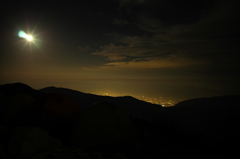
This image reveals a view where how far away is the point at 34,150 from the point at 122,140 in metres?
3.48

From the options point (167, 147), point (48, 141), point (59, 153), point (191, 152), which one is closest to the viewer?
point (59, 153)

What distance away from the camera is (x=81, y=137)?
552 cm

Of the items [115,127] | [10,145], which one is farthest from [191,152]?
[10,145]

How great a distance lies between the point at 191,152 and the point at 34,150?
585 cm

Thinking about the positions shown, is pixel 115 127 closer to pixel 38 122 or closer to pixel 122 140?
pixel 122 140

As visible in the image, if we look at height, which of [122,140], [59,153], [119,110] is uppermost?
[119,110]

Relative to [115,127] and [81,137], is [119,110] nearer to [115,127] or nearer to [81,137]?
[115,127]

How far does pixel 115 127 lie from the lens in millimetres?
5824

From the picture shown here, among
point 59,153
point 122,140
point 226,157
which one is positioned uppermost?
point 59,153

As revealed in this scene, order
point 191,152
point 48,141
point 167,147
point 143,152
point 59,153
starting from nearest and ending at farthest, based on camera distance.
→ point 59,153
point 48,141
point 143,152
point 191,152
point 167,147

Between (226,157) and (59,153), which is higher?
(59,153)

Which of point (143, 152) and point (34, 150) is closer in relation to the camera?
point (34, 150)

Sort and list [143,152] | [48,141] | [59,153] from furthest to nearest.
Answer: [143,152] < [48,141] < [59,153]

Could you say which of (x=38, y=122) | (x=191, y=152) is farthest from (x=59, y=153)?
(x=191, y=152)
